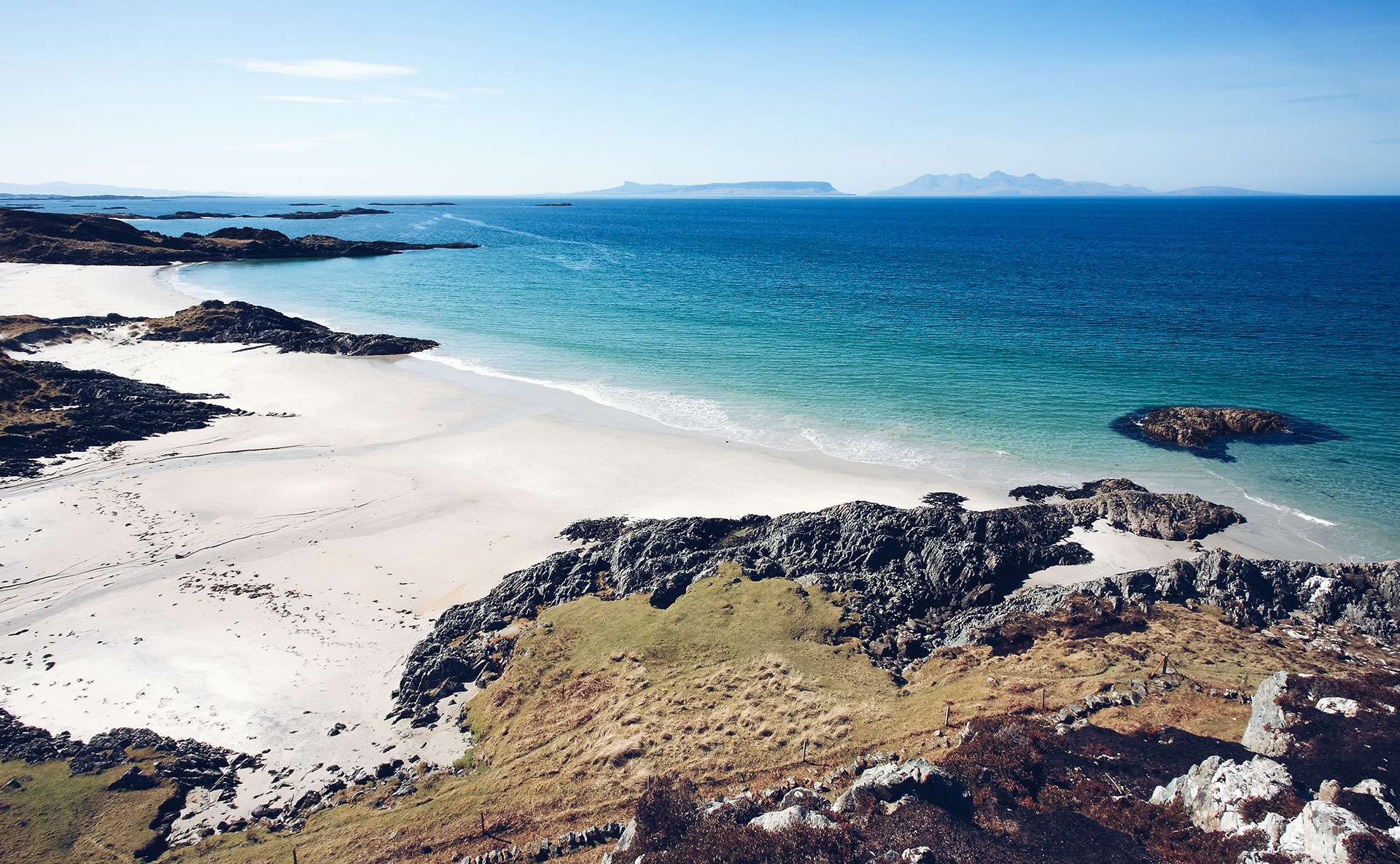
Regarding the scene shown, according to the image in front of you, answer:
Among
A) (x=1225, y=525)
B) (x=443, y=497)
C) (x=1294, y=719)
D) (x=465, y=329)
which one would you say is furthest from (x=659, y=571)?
(x=465, y=329)

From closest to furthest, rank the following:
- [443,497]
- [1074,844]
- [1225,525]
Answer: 1. [1074,844]
2. [1225,525]
3. [443,497]

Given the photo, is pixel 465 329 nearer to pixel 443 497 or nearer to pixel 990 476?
pixel 443 497

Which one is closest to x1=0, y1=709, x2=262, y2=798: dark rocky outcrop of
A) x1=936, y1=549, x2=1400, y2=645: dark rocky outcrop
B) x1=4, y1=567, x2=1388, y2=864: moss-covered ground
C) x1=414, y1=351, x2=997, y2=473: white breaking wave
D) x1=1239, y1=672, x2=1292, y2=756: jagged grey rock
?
x1=4, y1=567, x2=1388, y2=864: moss-covered ground

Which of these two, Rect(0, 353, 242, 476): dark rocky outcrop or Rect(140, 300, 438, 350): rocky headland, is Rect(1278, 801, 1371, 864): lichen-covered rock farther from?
Rect(140, 300, 438, 350): rocky headland

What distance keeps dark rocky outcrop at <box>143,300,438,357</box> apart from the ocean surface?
532 cm

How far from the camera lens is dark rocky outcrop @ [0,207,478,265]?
99.7m

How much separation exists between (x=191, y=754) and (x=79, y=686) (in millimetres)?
6402

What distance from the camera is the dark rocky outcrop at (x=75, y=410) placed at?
36.7 m

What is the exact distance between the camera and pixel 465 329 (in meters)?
69.1

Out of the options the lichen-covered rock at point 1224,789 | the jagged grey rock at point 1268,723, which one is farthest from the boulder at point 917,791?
the jagged grey rock at point 1268,723

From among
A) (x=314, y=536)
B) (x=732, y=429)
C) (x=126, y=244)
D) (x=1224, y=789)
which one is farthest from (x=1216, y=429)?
(x=126, y=244)

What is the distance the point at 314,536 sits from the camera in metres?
29.8

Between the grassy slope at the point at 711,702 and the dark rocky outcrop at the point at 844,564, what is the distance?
1054mm

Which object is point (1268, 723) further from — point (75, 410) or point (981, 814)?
point (75, 410)
